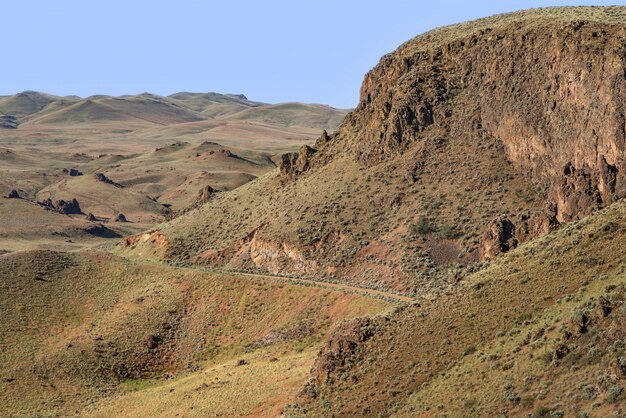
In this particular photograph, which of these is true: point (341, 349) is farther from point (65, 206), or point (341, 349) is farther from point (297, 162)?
point (65, 206)

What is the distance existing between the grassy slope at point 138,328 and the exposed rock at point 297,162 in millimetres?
15928

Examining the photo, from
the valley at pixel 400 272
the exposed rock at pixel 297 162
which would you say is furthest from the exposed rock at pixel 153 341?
the exposed rock at pixel 297 162

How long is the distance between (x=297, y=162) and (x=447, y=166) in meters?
18.1

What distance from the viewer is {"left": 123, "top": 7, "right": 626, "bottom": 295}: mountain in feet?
215

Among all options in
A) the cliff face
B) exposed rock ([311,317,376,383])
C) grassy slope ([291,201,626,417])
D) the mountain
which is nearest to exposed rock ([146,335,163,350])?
the mountain

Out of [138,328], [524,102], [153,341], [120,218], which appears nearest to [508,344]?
[153,341]

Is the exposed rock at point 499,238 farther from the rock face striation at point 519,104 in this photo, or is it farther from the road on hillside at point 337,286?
the road on hillside at point 337,286

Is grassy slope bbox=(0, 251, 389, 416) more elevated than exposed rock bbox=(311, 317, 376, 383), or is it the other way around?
exposed rock bbox=(311, 317, 376, 383)

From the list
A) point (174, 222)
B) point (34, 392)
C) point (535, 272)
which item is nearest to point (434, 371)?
point (535, 272)

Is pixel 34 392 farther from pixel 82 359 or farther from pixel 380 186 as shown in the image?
A: pixel 380 186

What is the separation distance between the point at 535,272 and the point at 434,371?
27.0 feet

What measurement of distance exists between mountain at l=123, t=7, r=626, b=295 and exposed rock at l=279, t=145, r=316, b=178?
0.11 meters

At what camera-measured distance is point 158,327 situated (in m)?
72.1

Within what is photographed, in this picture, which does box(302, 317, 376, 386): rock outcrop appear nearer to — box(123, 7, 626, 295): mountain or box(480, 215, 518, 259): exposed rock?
box(123, 7, 626, 295): mountain
